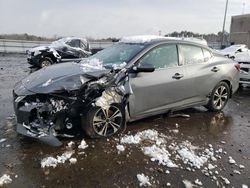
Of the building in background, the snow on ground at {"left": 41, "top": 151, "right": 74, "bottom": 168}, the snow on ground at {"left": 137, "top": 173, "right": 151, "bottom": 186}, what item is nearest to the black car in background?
the snow on ground at {"left": 41, "top": 151, "right": 74, "bottom": 168}

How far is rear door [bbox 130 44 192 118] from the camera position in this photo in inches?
208

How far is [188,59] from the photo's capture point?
612 centimetres

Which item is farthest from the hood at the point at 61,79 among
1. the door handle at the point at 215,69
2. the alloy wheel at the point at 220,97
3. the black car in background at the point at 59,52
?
the black car in background at the point at 59,52

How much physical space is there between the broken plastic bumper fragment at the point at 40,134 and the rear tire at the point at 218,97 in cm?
381

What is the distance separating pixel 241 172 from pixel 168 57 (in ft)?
8.45

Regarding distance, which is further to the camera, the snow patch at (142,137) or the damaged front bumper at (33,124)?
the snow patch at (142,137)

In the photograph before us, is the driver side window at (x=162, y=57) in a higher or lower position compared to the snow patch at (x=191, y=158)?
higher

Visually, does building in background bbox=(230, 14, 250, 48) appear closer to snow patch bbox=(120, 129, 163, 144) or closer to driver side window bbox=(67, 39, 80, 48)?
driver side window bbox=(67, 39, 80, 48)

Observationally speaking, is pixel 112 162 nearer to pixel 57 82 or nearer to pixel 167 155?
pixel 167 155

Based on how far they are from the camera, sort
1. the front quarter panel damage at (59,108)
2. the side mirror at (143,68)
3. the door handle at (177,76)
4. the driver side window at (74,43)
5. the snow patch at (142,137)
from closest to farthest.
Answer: the front quarter panel damage at (59,108)
the snow patch at (142,137)
the side mirror at (143,68)
the door handle at (177,76)
the driver side window at (74,43)

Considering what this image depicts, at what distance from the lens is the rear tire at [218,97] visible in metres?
6.75

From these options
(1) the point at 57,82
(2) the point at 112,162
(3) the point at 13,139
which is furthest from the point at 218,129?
(3) the point at 13,139

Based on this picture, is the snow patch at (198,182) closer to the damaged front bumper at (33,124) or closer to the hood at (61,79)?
the damaged front bumper at (33,124)

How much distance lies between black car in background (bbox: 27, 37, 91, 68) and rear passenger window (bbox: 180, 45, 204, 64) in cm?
897
